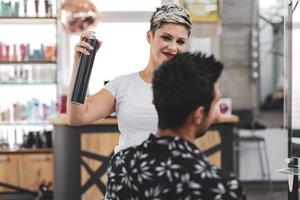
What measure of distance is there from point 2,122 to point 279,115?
134 inches

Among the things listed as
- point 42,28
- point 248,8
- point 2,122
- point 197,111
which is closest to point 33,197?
point 2,122

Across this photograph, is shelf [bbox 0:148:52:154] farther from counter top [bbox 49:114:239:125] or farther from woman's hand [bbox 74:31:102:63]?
woman's hand [bbox 74:31:102:63]

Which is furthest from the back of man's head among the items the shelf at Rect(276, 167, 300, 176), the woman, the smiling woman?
the smiling woman

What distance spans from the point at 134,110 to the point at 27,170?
4079 millimetres

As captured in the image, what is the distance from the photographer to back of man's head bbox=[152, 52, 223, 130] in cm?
119

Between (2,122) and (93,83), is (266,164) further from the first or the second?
(2,122)

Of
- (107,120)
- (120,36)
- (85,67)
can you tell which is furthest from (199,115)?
(120,36)

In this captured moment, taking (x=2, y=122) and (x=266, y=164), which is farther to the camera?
(x=266, y=164)

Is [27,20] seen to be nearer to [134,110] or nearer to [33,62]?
[33,62]

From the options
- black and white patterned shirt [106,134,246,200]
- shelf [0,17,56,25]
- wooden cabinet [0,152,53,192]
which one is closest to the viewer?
black and white patterned shirt [106,134,246,200]

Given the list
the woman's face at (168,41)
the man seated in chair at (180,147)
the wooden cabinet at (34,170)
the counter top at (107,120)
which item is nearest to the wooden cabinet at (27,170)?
the wooden cabinet at (34,170)

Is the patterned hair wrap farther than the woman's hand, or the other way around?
the patterned hair wrap

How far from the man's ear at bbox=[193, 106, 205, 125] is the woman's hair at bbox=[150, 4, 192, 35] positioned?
654 mm

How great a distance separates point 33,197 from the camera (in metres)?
5.66
